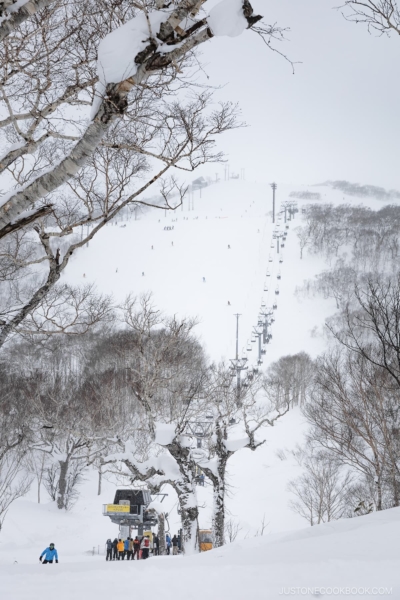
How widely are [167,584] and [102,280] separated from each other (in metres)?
74.8

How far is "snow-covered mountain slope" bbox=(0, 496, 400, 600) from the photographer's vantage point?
3.66 meters

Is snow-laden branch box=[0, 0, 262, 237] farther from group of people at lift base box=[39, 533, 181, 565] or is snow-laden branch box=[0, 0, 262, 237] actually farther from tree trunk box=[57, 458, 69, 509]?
tree trunk box=[57, 458, 69, 509]

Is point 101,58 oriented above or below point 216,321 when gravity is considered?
below

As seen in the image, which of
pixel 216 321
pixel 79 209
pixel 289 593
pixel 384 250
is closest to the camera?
pixel 289 593

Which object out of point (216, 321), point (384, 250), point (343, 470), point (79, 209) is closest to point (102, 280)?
point (216, 321)

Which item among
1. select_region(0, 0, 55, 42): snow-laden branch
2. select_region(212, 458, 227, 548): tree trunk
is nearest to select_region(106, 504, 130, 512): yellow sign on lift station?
select_region(212, 458, 227, 548): tree trunk

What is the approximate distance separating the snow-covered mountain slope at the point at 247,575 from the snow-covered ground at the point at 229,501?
15 mm

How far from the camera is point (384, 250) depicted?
281 feet

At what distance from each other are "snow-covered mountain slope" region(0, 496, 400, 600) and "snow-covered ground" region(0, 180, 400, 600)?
0.05 ft

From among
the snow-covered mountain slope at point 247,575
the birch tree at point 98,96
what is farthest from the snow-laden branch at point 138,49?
the snow-covered mountain slope at point 247,575

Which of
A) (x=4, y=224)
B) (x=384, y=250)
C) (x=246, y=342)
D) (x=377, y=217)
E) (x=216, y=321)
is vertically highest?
(x=377, y=217)

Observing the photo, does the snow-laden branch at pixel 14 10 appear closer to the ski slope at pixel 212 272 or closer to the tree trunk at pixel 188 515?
the tree trunk at pixel 188 515

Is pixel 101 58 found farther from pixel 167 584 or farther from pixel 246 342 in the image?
pixel 246 342

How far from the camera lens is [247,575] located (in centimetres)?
411
